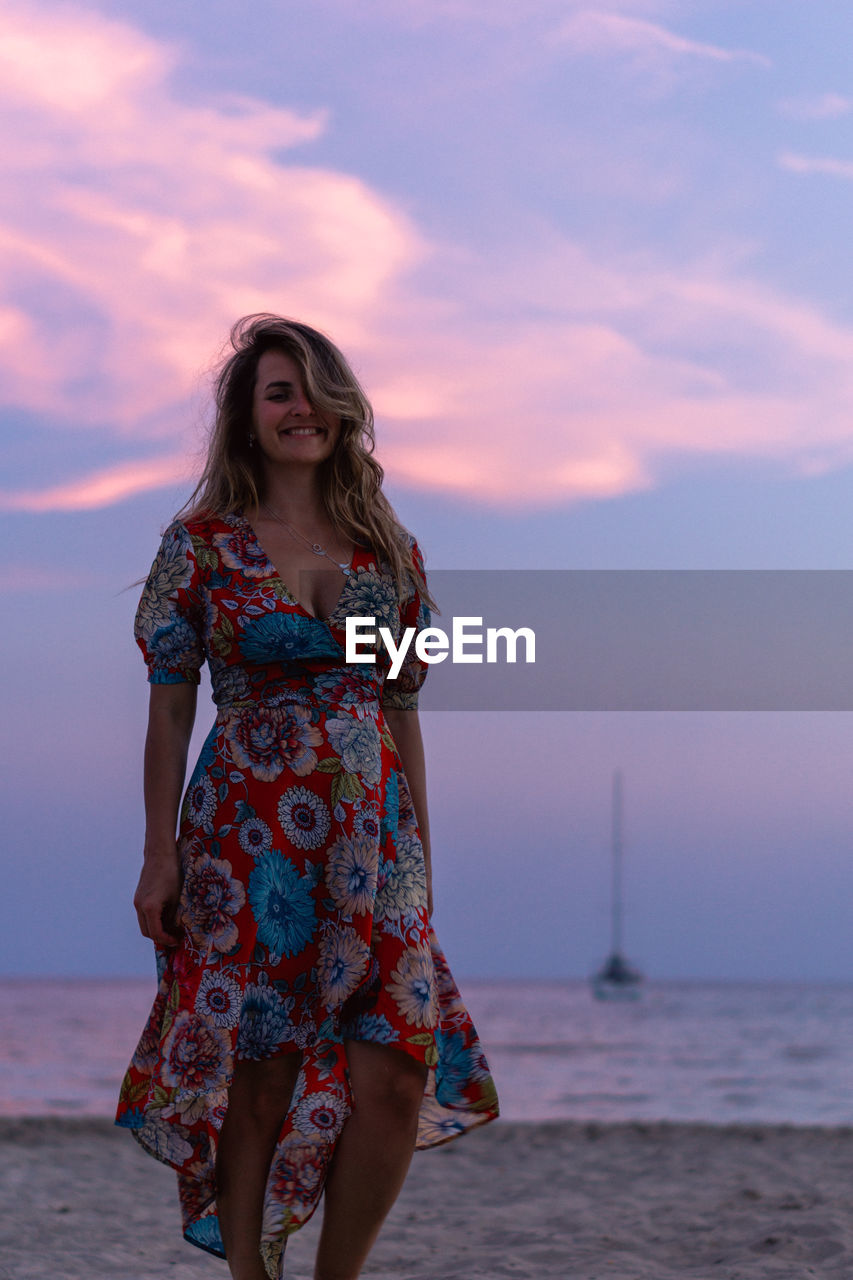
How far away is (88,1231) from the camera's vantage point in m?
4.71

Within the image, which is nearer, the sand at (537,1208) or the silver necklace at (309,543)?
the silver necklace at (309,543)

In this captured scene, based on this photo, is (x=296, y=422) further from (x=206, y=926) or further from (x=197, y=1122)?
(x=197, y=1122)

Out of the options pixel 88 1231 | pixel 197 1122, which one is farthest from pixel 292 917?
pixel 88 1231

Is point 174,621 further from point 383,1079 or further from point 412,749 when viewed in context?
point 383,1079

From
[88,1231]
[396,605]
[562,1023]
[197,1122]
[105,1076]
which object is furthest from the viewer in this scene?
[562,1023]

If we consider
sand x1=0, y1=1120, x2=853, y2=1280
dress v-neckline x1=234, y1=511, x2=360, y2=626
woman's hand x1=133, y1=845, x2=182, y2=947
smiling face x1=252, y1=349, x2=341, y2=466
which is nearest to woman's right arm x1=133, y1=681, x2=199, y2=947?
woman's hand x1=133, y1=845, x2=182, y2=947

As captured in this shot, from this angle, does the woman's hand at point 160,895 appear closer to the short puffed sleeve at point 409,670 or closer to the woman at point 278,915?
the woman at point 278,915

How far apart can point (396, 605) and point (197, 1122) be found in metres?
1.12

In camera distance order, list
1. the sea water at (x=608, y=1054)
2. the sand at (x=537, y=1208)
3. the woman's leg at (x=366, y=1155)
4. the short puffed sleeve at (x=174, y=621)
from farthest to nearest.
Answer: the sea water at (x=608, y=1054), the sand at (x=537, y=1208), the short puffed sleeve at (x=174, y=621), the woman's leg at (x=366, y=1155)

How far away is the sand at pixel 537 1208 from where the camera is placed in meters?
4.02

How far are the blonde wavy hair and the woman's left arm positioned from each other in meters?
0.28

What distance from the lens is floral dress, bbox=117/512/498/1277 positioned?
268 cm

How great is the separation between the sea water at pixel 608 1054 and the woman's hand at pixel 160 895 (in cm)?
786

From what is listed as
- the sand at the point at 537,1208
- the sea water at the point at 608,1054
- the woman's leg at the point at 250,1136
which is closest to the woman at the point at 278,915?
the woman's leg at the point at 250,1136
